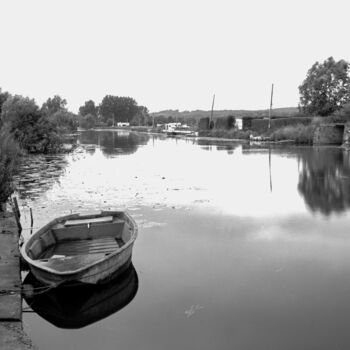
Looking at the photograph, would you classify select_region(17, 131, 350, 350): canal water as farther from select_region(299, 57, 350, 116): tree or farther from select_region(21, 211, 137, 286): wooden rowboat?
select_region(299, 57, 350, 116): tree

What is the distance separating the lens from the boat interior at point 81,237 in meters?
9.32

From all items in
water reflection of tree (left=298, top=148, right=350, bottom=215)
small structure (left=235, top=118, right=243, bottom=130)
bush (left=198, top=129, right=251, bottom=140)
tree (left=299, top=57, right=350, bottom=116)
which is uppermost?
tree (left=299, top=57, right=350, bottom=116)

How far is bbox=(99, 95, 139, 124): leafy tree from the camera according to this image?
164 m

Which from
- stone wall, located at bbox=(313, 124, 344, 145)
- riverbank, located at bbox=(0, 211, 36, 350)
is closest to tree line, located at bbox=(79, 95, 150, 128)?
stone wall, located at bbox=(313, 124, 344, 145)

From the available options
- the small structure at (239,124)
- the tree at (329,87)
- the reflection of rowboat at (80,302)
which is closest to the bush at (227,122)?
the small structure at (239,124)

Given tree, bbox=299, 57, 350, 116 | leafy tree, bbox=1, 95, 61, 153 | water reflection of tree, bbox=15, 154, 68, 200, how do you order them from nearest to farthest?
1. water reflection of tree, bbox=15, 154, 68, 200
2. leafy tree, bbox=1, 95, 61, 153
3. tree, bbox=299, 57, 350, 116

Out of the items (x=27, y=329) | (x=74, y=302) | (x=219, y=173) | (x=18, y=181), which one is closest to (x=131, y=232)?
(x=74, y=302)

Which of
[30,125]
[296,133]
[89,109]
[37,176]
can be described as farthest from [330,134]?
[89,109]

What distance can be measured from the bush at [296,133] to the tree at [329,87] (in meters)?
5.04

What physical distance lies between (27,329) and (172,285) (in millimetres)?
2828

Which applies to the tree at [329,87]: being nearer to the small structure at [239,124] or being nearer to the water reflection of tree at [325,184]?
the small structure at [239,124]

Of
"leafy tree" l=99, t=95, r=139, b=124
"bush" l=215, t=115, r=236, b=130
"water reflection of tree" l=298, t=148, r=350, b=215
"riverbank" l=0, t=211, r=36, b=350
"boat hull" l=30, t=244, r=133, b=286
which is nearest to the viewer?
"riverbank" l=0, t=211, r=36, b=350

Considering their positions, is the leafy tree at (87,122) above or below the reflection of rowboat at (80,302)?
above

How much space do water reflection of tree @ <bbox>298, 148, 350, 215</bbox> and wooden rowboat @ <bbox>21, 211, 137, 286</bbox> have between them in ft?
25.2
